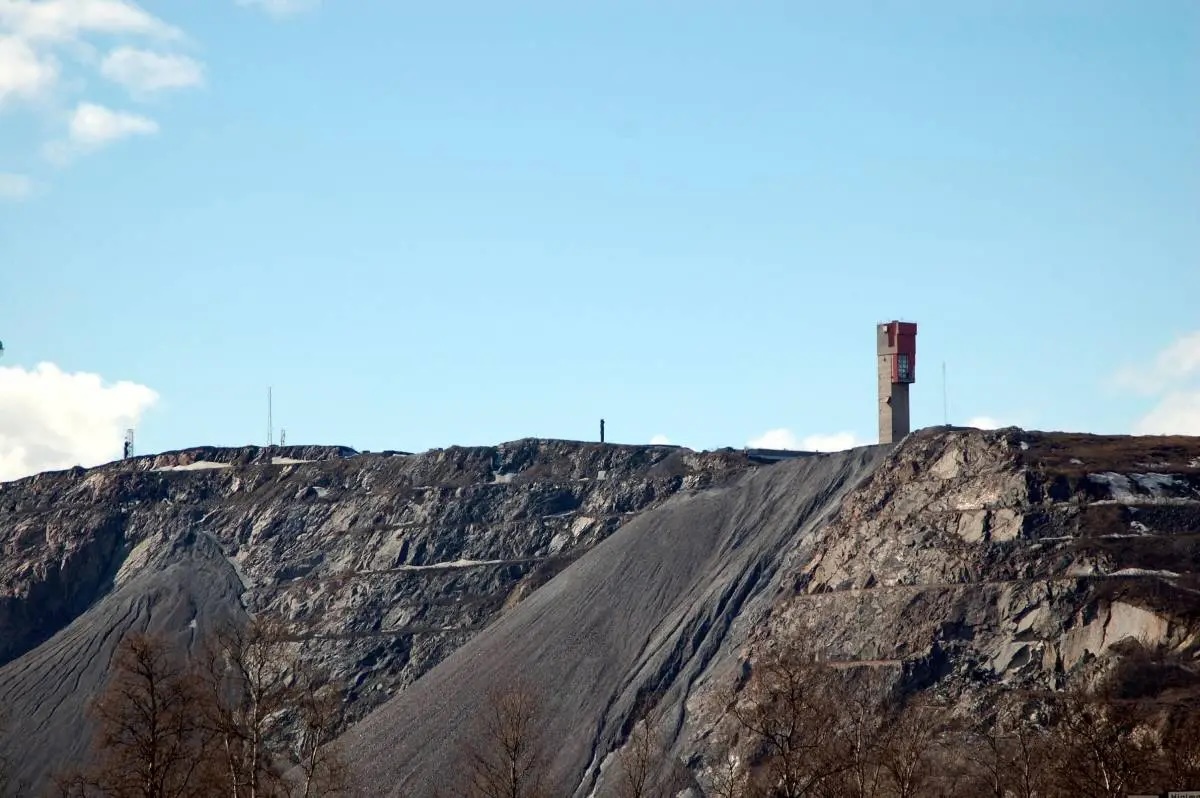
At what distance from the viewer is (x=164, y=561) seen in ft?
534

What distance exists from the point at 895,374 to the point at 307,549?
2140 inches

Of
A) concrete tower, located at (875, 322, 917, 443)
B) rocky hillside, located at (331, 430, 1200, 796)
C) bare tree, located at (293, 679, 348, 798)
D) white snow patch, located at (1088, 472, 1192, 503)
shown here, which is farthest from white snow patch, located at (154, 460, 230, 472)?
white snow patch, located at (1088, 472, 1192, 503)

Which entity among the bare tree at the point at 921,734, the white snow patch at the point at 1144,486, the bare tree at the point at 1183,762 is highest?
the white snow patch at the point at 1144,486

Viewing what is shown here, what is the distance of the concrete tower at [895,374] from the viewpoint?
466ft

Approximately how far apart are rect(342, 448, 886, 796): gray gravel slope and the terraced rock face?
29.8 feet

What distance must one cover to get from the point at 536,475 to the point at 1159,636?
70.6 meters

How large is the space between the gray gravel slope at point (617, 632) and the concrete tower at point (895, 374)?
4896 millimetres

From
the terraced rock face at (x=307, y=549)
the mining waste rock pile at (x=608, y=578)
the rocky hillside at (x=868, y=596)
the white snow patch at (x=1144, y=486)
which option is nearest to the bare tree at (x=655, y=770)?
the mining waste rock pile at (x=608, y=578)

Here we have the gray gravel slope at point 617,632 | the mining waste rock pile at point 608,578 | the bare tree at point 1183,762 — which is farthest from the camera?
the gray gravel slope at point 617,632

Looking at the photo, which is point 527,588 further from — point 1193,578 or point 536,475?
point 1193,578

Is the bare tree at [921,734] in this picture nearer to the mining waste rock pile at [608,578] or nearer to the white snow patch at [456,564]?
the mining waste rock pile at [608,578]

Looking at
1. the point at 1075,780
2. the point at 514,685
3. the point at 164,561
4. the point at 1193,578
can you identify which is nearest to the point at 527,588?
the point at 514,685

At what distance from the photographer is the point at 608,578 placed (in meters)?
131

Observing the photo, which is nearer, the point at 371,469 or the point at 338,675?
the point at 338,675
